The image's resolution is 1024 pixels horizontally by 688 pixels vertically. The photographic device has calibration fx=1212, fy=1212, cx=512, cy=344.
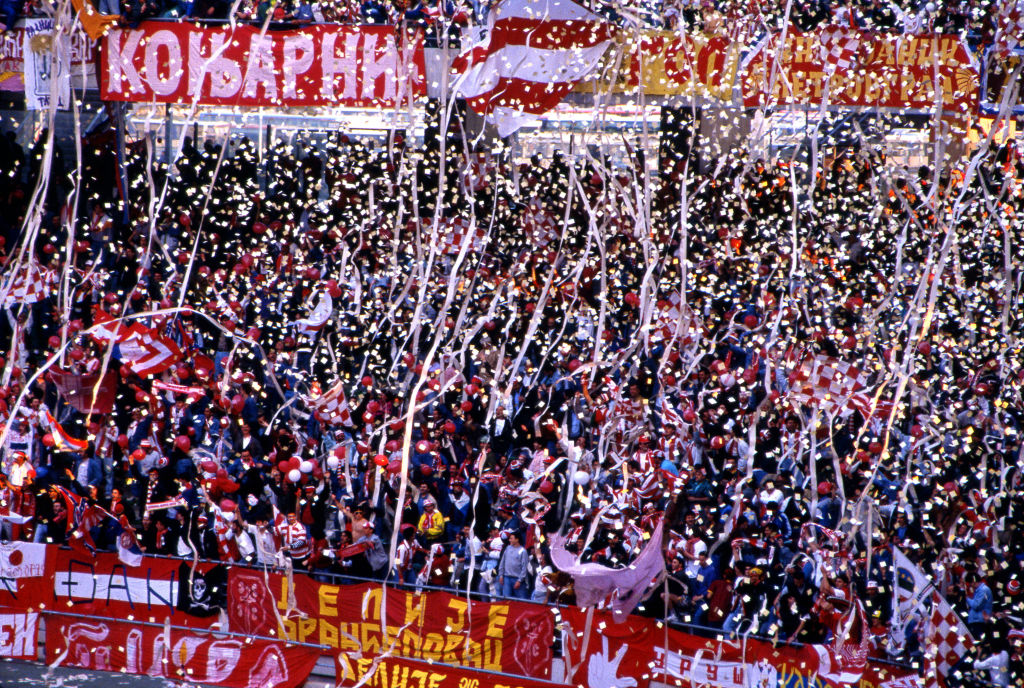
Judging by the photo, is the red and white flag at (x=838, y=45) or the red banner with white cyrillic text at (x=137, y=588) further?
the red and white flag at (x=838, y=45)

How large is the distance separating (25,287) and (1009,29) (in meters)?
7.48

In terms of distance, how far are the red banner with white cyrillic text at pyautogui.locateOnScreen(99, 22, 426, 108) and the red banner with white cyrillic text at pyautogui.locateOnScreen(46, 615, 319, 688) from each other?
4102 millimetres

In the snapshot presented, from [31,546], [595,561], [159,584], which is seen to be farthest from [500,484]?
[31,546]

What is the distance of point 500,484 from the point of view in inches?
307

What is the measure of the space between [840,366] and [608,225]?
2.31m

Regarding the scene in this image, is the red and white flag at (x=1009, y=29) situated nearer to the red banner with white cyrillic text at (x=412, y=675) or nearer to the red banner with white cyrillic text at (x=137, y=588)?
the red banner with white cyrillic text at (x=412, y=675)

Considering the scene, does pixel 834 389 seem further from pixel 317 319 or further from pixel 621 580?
pixel 317 319

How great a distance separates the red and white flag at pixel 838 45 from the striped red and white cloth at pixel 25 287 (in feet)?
19.9

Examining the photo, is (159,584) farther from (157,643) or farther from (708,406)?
(708,406)

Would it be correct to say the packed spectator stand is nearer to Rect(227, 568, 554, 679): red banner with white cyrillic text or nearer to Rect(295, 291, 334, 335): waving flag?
Rect(295, 291, 334, 335): waving flag

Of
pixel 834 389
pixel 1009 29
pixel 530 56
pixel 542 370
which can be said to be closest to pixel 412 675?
pixel 542 370

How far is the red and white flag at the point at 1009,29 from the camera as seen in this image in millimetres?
8656

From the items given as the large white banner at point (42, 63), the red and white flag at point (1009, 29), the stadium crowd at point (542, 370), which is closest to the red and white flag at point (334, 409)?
the stadium crowd at point (542, 370)

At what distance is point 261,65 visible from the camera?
9.45 metres
